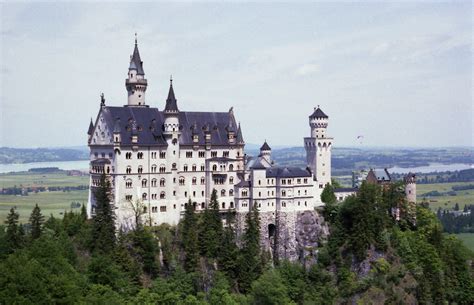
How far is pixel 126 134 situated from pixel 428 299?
2039 inches

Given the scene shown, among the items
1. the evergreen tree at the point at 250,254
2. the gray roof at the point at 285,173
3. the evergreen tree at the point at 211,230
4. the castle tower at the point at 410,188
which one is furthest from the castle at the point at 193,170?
the castle tower at the point at 410,188

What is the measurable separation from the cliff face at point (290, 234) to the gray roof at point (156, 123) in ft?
48.5

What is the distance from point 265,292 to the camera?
302ft

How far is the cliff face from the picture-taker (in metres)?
105

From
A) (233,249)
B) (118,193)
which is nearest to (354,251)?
(233,249)

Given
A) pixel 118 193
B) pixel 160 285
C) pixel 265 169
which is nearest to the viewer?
pixel 160 285

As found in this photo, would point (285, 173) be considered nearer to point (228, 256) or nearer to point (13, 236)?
point (228, 256)

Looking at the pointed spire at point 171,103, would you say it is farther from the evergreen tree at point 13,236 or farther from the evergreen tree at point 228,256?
the evergreen tree at point 13,236

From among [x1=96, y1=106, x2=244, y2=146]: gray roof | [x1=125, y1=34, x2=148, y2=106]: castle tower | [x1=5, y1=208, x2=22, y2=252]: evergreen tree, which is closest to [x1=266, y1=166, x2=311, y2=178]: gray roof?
[x1=96, y1=106, x2=244, y2=146]: gray roof

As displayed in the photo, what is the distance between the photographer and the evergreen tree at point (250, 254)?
97.2 meters

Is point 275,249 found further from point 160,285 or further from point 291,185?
point 160,285

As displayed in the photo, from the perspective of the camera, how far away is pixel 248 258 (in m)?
98.5

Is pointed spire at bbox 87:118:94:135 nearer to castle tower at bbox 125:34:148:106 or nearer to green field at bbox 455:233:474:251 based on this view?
castle tower at bbox 125:34:148:106

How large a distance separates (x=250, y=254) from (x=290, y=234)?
953 centimetres
